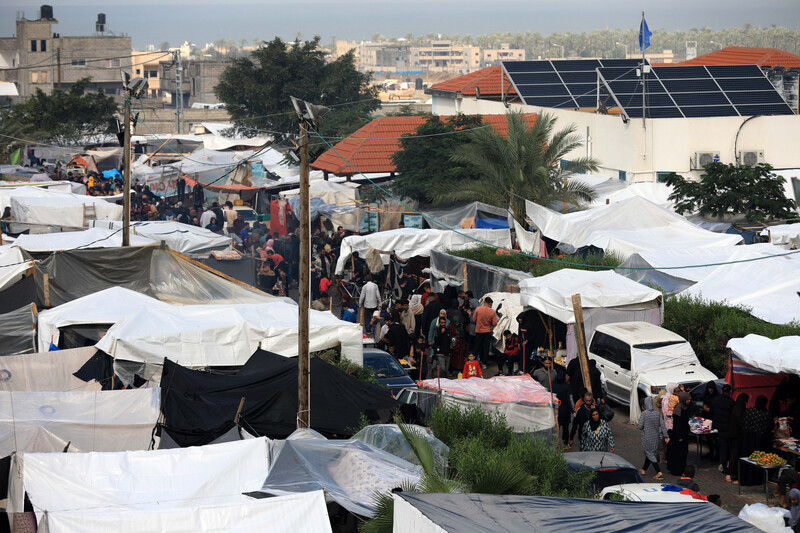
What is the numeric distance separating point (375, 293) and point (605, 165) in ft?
58.9

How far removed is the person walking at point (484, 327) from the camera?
62.7 ft

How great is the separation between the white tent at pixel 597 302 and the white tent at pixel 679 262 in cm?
153

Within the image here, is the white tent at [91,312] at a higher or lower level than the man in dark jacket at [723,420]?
higher

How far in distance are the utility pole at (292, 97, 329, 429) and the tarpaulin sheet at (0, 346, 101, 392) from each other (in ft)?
11.1

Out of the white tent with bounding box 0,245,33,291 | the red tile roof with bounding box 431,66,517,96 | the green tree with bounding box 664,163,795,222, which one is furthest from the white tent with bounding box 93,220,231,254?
the red tile roof with bounding box 431,66,517,96

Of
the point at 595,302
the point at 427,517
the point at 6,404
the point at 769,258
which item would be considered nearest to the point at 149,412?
the point at 6,404

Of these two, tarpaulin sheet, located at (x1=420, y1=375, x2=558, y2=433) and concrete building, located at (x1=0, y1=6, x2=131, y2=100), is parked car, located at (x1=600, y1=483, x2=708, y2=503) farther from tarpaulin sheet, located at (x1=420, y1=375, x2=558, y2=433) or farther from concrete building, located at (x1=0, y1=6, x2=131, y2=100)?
concrete building, located at (x1=0, y1=6, x2=131, y2=100)

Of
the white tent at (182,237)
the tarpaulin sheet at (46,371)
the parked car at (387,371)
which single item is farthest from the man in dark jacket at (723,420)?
the white tent at (182,237)

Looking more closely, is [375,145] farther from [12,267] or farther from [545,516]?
[545,516]

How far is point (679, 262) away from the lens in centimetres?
2077

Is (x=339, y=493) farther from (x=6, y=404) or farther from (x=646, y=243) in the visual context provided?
(x=646, y=243)

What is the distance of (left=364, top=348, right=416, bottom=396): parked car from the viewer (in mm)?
16031

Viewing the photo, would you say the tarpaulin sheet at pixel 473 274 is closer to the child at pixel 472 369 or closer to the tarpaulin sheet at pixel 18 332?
the child at pixel 472 369

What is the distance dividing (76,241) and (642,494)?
1627 centimetres
